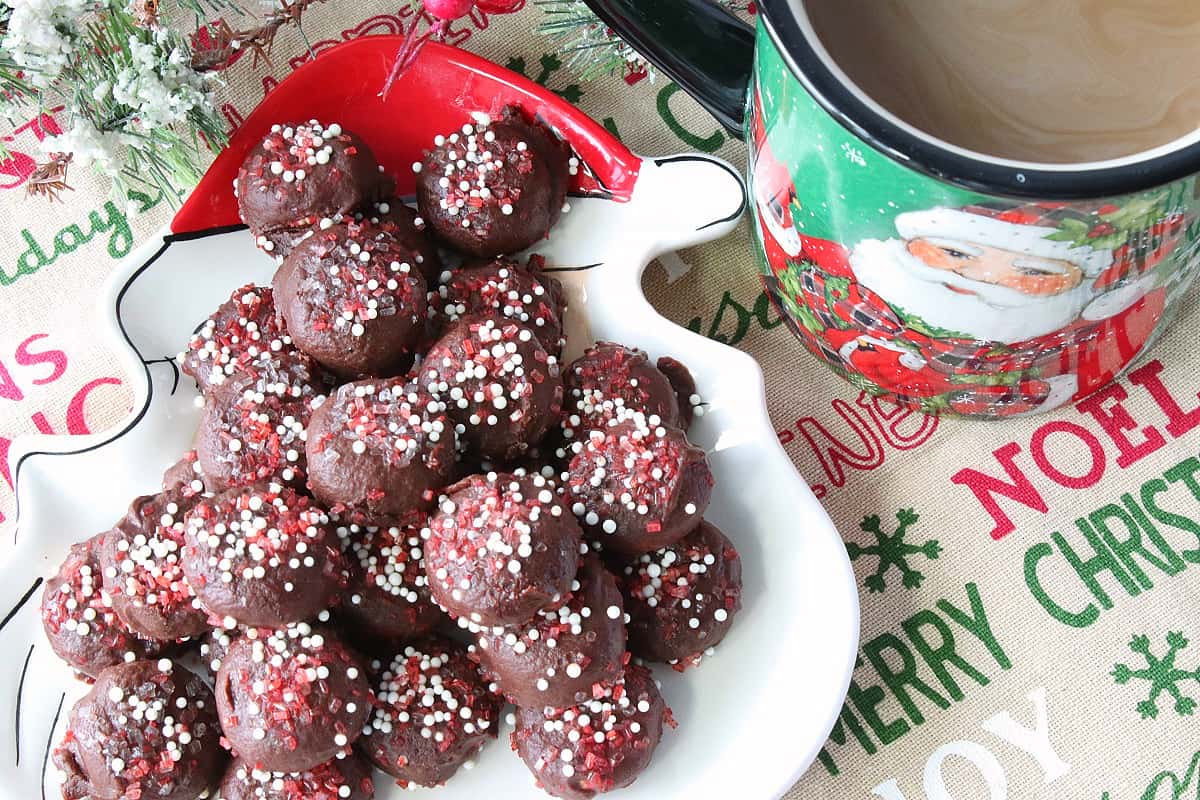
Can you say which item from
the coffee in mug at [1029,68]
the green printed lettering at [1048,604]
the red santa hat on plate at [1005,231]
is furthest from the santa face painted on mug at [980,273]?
the green printed lettering at [1048,604]

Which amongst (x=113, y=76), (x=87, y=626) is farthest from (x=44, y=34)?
(x=87, y=626)

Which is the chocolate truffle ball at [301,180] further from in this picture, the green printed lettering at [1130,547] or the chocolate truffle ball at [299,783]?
the green printed lettering at [1130,547]

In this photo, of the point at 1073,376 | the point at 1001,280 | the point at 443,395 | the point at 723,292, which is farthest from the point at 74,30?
the point at 1073,376

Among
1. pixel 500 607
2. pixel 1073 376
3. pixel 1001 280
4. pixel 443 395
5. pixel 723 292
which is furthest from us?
pixel 723 292

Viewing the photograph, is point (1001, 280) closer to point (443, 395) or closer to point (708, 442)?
point (708, 442)

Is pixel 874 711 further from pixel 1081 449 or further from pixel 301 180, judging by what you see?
pixel 301 180

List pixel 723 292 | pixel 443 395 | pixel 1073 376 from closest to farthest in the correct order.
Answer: pixel 443 395
pixel 1073 376
pixel 723 292
